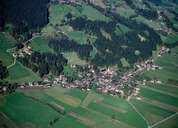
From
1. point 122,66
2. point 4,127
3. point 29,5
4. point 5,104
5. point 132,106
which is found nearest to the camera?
point 4,127

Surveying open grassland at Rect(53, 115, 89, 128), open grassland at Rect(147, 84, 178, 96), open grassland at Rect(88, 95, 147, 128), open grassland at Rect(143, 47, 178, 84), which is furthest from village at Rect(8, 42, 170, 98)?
open grassland at Rect(53, 115, 89, 128)

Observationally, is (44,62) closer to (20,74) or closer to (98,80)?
(20,74)

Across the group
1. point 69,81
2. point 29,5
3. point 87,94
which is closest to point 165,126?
point 87,94

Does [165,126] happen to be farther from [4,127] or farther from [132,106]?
[4,127]

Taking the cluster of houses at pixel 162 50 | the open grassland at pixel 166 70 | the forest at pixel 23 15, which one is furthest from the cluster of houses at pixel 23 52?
the cluster of houses at pixel 162 50

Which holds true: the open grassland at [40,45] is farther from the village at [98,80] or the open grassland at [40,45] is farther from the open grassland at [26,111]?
the open grassland at [26,111]

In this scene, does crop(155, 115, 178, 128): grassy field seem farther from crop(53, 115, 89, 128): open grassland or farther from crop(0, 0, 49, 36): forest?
crop(0, 0, 49, 36): forest
